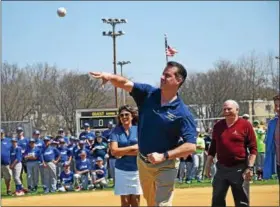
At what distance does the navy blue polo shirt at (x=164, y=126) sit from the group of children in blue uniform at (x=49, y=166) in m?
12.9

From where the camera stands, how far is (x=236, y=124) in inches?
344

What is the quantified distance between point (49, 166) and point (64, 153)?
36.2 inches

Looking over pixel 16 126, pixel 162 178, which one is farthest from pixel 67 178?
pixel 162 178

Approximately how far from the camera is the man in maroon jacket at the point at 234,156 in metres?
8.62

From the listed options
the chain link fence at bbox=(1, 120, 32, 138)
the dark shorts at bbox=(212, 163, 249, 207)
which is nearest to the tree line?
the chain link fence at bbox=(1, 120, 32, 138)

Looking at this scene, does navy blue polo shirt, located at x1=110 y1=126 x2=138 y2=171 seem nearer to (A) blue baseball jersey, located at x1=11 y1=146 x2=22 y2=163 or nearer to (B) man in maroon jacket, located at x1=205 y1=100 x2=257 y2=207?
(B) man in maroon jacket, located at x1=205 y1=100 x2=257 y2=207

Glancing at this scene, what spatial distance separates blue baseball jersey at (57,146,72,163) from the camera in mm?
19328

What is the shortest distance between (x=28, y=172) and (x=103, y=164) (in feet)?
8.13

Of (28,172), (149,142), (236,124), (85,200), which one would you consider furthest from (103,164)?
(149,142)

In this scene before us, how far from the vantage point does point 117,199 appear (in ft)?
48.6

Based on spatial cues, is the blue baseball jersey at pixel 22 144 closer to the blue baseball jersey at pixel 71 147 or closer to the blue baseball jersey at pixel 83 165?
the blue baseball jersey at pixel 71 147

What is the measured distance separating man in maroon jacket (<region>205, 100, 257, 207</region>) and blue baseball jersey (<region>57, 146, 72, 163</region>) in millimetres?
11133

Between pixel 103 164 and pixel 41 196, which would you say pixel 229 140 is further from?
pixel 103 164

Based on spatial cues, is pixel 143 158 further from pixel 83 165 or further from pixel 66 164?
pixel 66 164
